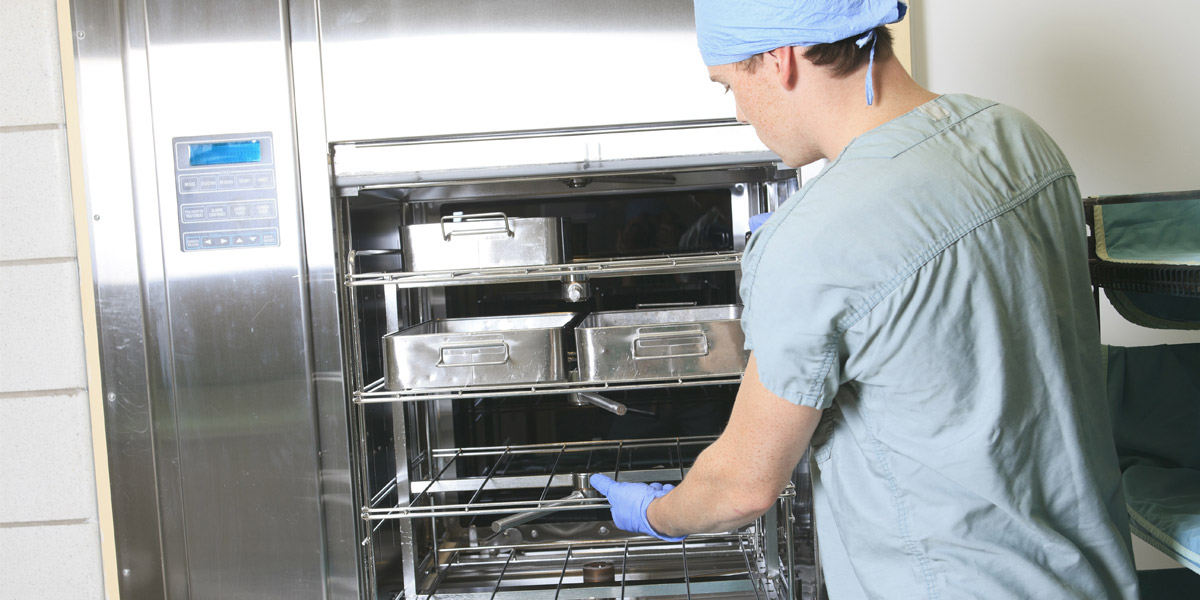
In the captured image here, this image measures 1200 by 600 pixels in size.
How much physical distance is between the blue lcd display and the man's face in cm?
92

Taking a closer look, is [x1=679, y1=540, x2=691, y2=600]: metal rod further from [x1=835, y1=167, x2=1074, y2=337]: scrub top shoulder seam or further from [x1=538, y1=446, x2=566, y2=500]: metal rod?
[x1=835, y1=167, x2=1074, y2=337]: scrub top shoulder seam

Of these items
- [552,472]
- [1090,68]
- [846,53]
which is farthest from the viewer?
[552,472]

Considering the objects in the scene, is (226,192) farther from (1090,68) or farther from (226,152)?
(1090,68)

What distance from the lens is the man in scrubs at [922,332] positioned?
83 cm

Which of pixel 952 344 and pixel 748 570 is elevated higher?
pixel 952 344

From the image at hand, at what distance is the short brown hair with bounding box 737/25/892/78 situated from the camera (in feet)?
3.01

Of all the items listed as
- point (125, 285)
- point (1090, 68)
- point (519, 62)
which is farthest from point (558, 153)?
point (1090, 68)

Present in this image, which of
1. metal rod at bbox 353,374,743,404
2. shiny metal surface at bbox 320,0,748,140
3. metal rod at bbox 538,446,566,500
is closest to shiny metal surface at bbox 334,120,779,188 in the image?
shiny metal surface at bbox 320,0,748,140

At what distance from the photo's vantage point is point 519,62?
A: 1509 mm

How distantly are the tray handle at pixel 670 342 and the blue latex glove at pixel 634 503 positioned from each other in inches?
11.1

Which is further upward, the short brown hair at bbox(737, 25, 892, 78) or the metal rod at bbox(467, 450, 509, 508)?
the short brown hair at bbox(737, 25, 892, 78)

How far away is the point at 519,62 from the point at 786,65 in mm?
685

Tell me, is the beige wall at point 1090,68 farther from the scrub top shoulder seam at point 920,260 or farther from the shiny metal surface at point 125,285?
the shiny metal surface at point 125,285

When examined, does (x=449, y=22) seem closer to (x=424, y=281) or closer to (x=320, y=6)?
(x=320, y=6)
